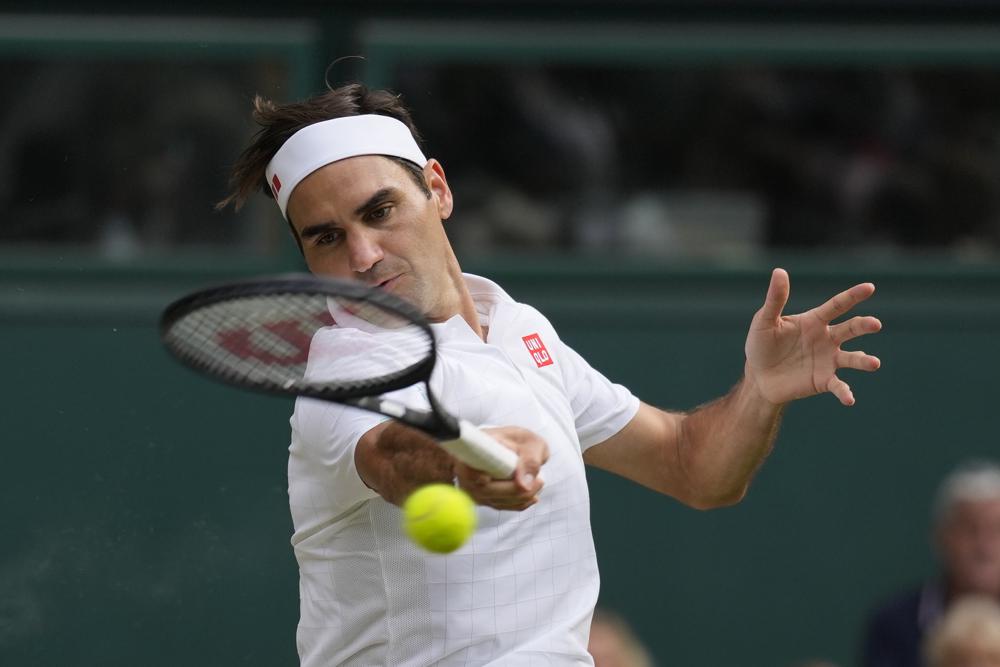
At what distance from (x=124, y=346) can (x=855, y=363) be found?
8.66 ft

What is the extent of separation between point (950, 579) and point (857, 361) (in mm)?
1924

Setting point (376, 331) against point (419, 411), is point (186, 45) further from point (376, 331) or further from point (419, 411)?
point (419, 411)

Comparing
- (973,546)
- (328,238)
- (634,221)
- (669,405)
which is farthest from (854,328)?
(634,221)

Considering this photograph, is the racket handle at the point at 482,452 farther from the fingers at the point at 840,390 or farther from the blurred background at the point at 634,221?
the blurred background at the point at 634,221

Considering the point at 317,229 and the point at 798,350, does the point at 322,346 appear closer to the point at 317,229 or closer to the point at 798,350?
the point at 317,229

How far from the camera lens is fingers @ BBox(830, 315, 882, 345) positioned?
298 cm

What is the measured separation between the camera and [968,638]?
13.6 ft

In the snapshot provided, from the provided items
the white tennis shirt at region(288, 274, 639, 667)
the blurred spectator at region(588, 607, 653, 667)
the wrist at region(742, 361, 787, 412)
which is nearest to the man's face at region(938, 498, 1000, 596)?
the blurred spectator at region(588, 607, 653, 667)

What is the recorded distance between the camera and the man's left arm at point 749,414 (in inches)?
121

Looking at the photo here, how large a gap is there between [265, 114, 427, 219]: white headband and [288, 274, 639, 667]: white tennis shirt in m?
0.38

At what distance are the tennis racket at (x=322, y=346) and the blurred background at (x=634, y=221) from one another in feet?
7.09

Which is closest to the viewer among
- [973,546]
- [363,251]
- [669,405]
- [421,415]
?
[421,415]

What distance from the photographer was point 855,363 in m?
3.04

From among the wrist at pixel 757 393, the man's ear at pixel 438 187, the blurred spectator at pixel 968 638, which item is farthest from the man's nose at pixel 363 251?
the blurred spectator at pixel 968 638
